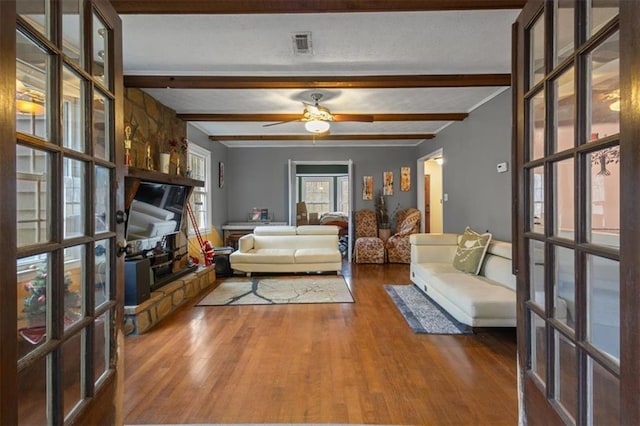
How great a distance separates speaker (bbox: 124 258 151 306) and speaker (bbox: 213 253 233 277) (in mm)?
2264

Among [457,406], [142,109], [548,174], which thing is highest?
[142,109]

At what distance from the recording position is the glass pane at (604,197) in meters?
0.93

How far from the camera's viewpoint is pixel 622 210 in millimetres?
867

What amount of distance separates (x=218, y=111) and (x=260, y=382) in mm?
3840

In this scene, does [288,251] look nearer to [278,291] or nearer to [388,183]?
[278,291]

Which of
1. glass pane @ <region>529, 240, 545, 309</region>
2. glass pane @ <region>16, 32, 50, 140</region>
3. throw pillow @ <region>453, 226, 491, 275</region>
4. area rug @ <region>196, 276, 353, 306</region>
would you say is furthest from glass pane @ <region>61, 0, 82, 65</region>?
throw pillow @ <region>453, 226, 491, 275</region>

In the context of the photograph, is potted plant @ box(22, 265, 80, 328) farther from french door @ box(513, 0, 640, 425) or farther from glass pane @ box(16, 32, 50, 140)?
french door @ box(513, 0, 640, 425)

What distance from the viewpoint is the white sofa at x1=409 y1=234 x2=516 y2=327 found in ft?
9.46

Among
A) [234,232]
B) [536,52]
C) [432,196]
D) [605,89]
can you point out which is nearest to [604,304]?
[605,89]

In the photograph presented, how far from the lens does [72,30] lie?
1.20 metres

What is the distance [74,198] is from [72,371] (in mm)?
624

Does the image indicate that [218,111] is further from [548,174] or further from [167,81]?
[548,174]

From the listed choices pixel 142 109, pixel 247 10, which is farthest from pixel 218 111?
pixel 247 10

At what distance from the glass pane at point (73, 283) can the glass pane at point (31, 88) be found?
1.39 ft
